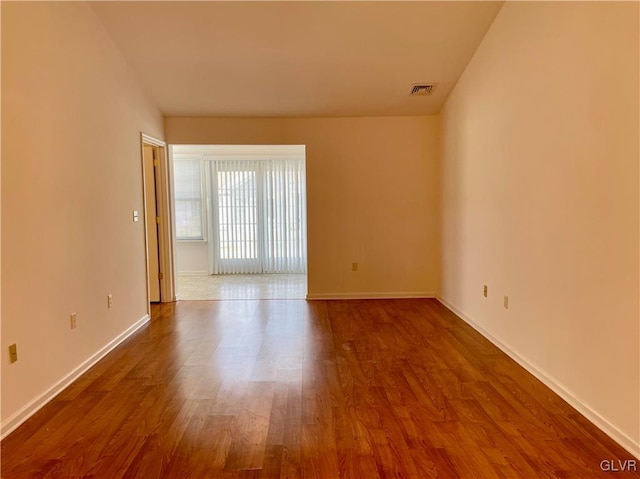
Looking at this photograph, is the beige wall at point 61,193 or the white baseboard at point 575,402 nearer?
the white baseboard at point 575,402

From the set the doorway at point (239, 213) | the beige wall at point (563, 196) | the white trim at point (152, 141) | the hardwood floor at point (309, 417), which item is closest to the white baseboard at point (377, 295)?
the beige wall at point (563, 196)

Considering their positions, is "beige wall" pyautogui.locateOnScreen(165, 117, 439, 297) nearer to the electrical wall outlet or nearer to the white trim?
the white trim

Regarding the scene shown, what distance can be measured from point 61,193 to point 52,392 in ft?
4.25

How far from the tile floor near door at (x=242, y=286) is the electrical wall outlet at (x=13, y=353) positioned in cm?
290

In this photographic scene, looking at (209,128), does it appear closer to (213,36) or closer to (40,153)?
(213,36)

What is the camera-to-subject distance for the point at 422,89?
4047mm

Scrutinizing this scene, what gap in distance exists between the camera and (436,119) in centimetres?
461

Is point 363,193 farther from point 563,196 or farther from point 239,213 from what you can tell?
point 239,213

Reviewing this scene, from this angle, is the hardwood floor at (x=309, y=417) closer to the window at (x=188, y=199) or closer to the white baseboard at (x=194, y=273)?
the white baseboard at (x=194, y=273)

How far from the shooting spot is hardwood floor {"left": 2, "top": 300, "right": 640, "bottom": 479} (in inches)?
65.9

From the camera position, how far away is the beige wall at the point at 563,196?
1.80 metres

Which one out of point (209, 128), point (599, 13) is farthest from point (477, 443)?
point (209, 128)

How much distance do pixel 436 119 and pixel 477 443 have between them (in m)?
3.82

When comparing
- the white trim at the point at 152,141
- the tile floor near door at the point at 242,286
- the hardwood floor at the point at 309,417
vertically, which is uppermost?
the white trim at the point at 152,141
